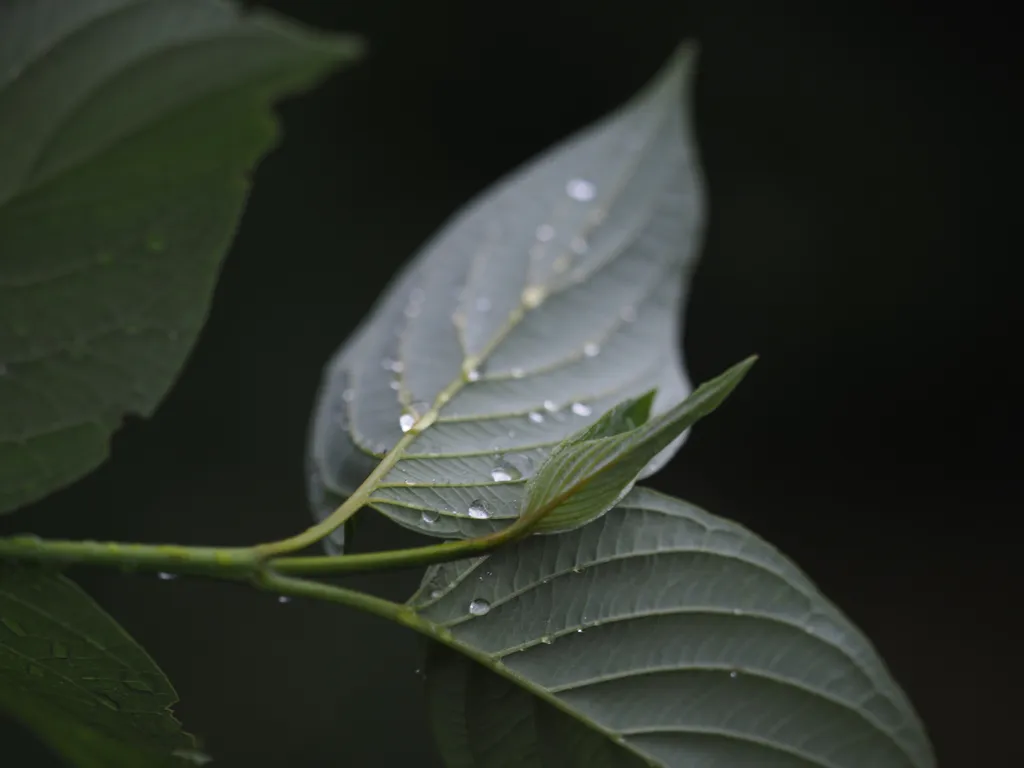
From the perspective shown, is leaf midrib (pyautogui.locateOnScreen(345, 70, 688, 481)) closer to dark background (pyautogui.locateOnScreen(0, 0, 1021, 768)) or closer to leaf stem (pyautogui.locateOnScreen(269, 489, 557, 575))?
leaf stem (pyautogui.locateOnScreen(269, 489, 557, 575))

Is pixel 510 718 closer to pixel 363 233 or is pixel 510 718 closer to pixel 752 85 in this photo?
pixel 363 233

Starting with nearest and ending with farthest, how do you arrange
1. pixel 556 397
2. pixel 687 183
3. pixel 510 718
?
pixel 510 718 → pixel 556 397 → pixel 687 183

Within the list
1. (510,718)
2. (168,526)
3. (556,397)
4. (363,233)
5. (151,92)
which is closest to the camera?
(151,92)

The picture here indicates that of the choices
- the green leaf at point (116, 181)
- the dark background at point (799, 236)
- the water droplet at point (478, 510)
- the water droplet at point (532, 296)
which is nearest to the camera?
the green leaf at point (116, 181)

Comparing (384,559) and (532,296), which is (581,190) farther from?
(384,559)

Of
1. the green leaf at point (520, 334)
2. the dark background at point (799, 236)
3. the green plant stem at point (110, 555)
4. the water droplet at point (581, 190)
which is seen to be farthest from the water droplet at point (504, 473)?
the dark background at point (799, 236)

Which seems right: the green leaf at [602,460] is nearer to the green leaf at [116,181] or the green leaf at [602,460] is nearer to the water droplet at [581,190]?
the green leaf at [116,181]

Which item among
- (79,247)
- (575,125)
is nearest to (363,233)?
(575,125)
